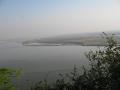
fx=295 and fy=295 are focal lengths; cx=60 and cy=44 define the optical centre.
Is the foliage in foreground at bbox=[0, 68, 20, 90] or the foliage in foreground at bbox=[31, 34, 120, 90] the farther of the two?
the foliage in foreground at bbox=[31, 34, 120, 90]

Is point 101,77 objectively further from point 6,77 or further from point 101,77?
point 6,77

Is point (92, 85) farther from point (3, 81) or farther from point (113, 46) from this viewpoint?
point (3, 81)

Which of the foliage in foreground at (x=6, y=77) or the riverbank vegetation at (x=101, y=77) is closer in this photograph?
the foliage in foreground at (x=6, y=77)

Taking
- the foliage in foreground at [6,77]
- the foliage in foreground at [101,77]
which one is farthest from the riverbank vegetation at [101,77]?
the foliage in foreground at [6,77]

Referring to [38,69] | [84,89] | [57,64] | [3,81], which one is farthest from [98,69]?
[57,64]

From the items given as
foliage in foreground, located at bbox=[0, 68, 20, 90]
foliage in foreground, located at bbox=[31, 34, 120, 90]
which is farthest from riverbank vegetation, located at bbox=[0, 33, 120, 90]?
foliage in foreground, located at bbox=[0, 68, 20, 90]

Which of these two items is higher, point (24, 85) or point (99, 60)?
point (99, 60)

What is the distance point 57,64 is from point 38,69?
1774 millimetres

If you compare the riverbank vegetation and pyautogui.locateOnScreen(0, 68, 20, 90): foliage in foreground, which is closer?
pyautogui.locateOnScreen(0, 68, 20, 90): foliage in foreground

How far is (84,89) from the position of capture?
588cm

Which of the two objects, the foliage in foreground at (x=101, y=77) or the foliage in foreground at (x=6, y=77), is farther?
the foliage in foreground at (x=101, y=77)

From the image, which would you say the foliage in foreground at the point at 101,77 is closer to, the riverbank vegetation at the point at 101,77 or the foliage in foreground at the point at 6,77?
the riverbank vegetation at the point at 101,77

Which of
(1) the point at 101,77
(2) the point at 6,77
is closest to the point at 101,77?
(1) the point at 101,77

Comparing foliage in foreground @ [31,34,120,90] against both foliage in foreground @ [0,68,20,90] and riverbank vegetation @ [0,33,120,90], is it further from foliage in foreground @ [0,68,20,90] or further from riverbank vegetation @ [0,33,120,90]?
foliage in foreground @ [0,68,20,90]
